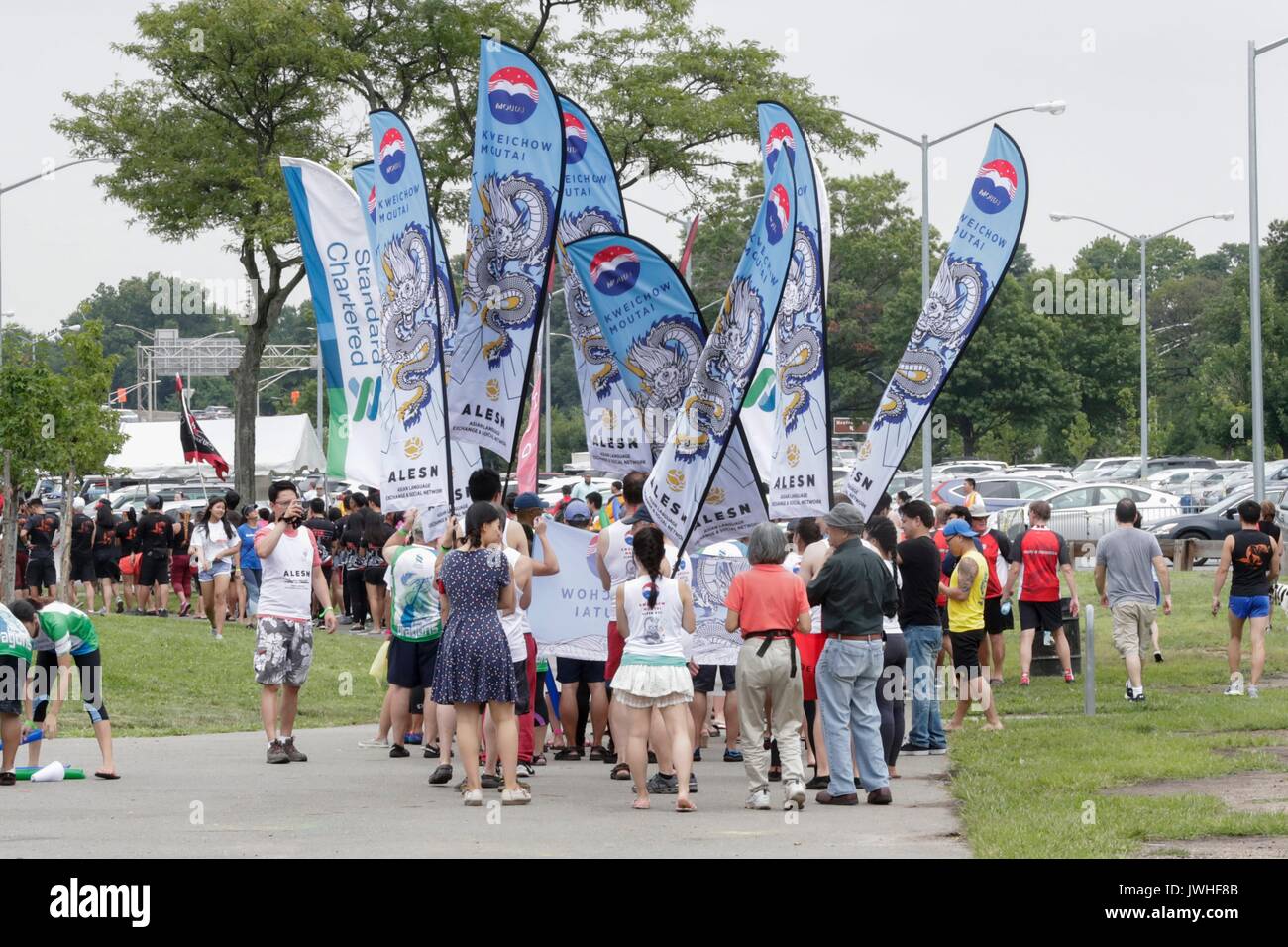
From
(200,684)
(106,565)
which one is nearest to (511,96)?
(200,684)

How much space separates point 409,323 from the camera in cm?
1206

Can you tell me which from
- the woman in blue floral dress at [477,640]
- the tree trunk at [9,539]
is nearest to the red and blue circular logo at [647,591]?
the woman in blue floral dress at [477,640]

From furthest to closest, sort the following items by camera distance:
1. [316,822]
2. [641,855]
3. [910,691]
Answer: [910,691] → [316,822] → [641,855]

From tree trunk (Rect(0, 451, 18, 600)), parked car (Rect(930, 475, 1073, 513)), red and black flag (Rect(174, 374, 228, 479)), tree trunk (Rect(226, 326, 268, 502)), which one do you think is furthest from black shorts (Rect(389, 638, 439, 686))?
parked car (Rect(930, 475, 1073, 513))

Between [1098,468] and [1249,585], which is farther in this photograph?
[1098,468]

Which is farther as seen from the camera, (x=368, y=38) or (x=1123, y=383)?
(x=1123, y=383)

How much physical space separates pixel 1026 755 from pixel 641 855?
467cm

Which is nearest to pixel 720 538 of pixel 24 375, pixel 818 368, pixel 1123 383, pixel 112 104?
pixel 818 368

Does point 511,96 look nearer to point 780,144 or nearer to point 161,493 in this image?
point 780,144

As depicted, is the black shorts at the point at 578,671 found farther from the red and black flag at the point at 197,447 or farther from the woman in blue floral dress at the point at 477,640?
the red and black flag at the point at 197,447

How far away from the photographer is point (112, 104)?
32.9 m

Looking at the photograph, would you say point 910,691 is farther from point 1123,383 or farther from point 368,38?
point 1123,383

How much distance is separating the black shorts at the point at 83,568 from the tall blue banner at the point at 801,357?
16.7 meters

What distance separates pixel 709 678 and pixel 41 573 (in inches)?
609
